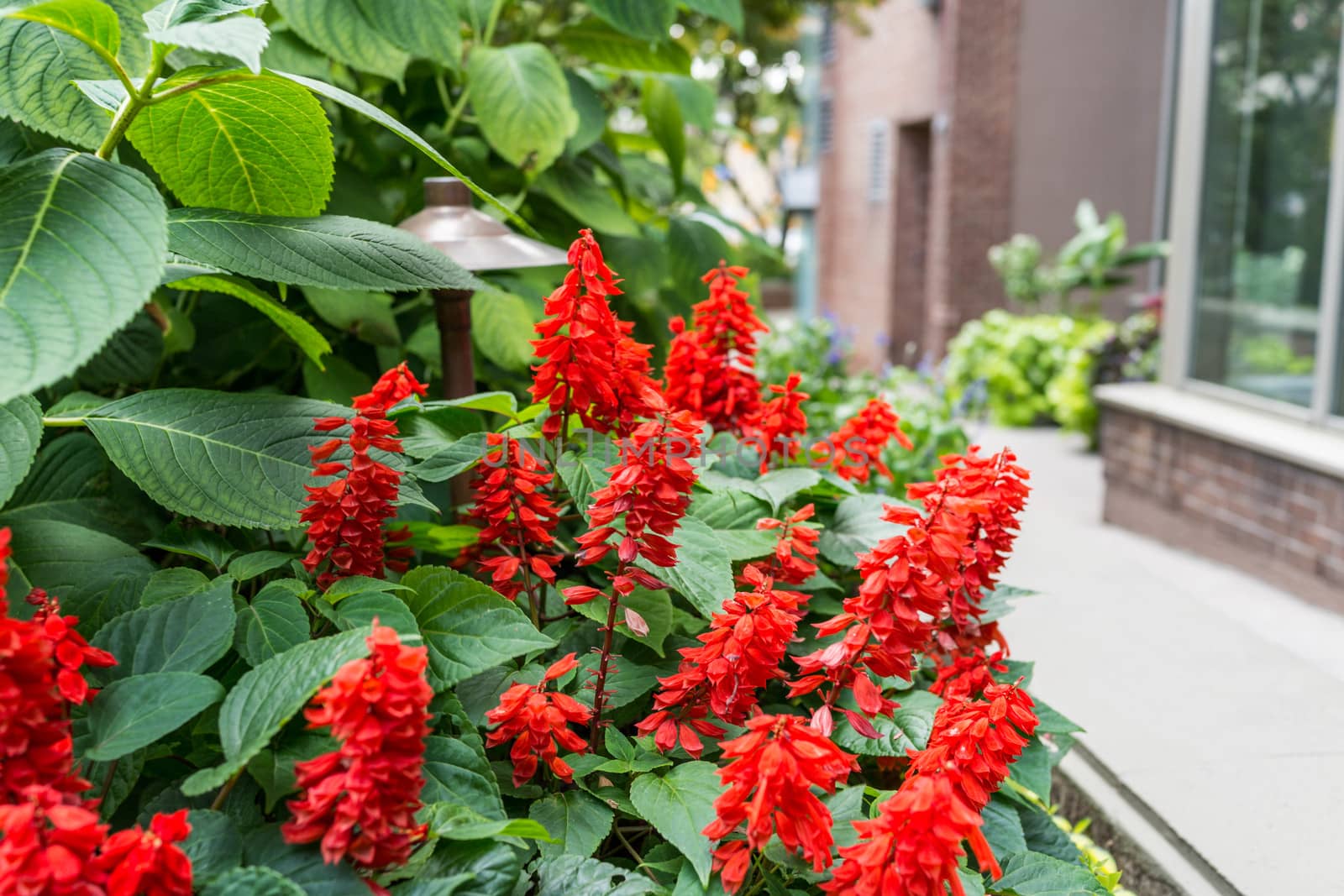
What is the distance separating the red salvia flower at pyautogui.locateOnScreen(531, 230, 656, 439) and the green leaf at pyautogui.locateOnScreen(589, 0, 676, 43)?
70cm

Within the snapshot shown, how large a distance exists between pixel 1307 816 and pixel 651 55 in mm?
1669

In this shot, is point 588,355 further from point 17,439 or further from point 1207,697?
point 1207,697

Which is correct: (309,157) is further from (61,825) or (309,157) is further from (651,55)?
(651,55)

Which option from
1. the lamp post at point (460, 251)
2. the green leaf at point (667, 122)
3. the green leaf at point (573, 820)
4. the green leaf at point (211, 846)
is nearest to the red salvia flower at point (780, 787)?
the green leaf at point (573, 820)

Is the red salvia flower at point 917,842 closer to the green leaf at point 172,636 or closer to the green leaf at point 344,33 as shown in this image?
the green leaf at point 172,636

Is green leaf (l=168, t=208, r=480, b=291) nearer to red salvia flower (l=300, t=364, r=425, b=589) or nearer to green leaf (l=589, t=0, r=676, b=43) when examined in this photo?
red salvia flower (l=300, t=364, r=425, b=589)

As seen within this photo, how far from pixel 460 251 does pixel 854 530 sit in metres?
0.61

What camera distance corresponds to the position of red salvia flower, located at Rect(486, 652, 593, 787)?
0.94 m

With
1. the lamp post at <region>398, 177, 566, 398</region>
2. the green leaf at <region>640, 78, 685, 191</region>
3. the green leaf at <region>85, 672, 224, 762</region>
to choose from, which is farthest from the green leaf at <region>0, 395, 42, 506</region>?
the green leaf at <region>640, 78, 685, 191</region>

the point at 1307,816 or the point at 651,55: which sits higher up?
the point at 651,55

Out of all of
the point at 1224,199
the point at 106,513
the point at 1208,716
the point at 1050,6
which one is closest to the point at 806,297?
the point at 1050,6

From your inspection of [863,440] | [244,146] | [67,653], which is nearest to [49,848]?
[67,653]

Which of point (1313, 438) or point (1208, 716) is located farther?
point (1313, 438)

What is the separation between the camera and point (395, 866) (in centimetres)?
83
